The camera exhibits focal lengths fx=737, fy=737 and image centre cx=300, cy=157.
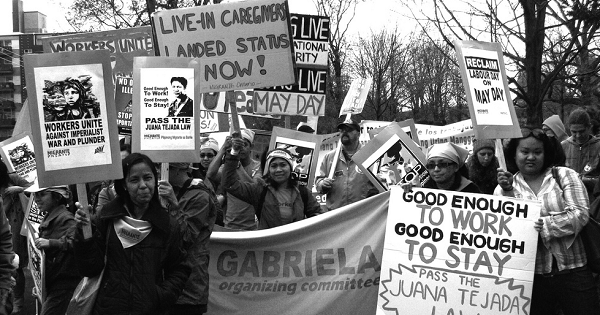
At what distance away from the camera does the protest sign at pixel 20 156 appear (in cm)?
755

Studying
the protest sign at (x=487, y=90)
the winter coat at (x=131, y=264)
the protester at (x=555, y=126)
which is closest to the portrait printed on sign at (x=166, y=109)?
the winter coat at (x=131, y=264)

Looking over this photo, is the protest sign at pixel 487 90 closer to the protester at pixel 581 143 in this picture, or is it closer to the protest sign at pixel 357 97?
the protester at pixel 581 143

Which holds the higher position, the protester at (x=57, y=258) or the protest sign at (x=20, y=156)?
the protest sign at (x=20, y=156)

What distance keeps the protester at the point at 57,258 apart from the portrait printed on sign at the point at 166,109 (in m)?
0.95

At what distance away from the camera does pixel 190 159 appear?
16.8ft

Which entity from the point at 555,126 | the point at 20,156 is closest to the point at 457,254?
the point at 555,126

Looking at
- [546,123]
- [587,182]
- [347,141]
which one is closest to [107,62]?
[347,141]

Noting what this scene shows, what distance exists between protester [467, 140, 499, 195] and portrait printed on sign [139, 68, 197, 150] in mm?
2831

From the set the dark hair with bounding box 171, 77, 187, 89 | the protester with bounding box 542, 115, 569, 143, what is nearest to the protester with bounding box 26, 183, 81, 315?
the dark hair with bounding box 171, 77, 187, 89

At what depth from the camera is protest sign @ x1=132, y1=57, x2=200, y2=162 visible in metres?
5.11

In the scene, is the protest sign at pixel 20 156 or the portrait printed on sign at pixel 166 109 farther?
the protest sign at pixel 20 156

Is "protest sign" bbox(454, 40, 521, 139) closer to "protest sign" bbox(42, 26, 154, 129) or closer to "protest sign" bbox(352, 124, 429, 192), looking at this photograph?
"protest sign" bbox(352, 124, 429, 192)

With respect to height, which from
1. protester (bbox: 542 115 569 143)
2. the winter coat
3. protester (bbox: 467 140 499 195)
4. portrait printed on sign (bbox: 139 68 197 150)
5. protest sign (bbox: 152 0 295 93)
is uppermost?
protest sign (bbox: 152 0 295 93)

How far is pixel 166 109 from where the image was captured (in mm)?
5148
